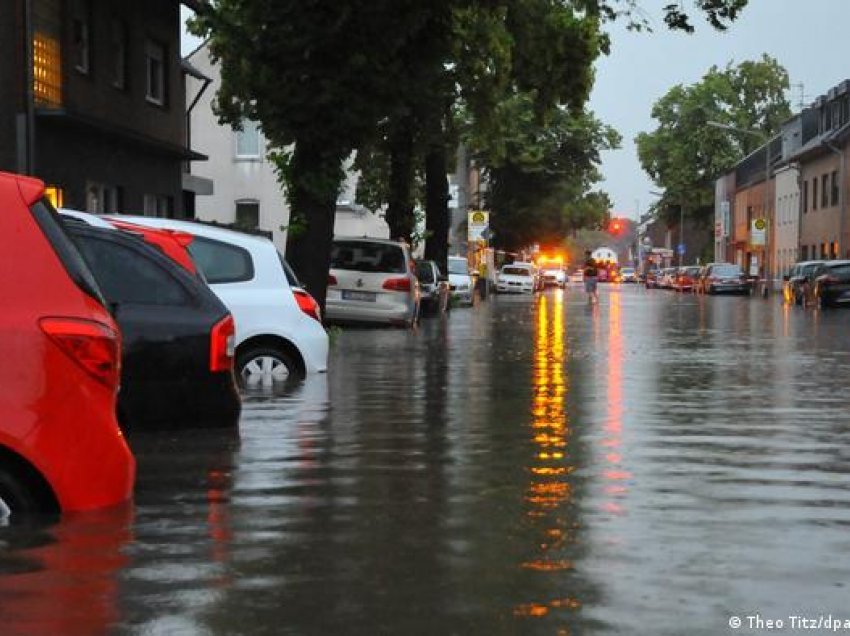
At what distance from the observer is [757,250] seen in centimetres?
9788

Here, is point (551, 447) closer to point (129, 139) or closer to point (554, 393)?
point (554, 393)

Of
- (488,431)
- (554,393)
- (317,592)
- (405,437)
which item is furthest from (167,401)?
(554,393)

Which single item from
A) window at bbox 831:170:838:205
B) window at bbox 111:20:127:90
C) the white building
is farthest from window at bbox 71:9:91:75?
window at bbox 831:170:838:205

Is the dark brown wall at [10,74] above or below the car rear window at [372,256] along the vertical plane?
above

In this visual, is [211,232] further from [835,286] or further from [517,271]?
[517,271]

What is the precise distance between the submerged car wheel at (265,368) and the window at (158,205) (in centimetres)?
1680

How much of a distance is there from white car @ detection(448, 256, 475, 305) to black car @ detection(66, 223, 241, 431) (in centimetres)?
4147

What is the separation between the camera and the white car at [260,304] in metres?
13.7

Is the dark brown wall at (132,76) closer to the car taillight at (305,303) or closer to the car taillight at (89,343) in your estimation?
the car taillight at (305,303)

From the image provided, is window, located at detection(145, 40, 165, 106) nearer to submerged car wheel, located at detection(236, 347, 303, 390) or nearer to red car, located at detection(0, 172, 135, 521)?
submerged car wheel, located at detection(236, 347, 303, 390)

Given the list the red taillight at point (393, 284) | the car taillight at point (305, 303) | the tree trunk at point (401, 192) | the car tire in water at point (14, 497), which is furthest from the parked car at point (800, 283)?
the car tire in water at point (14, 497)

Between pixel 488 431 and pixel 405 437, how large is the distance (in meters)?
0.72

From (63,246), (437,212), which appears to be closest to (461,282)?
(437,212)

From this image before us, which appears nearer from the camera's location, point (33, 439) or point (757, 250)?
point (33, 439)
